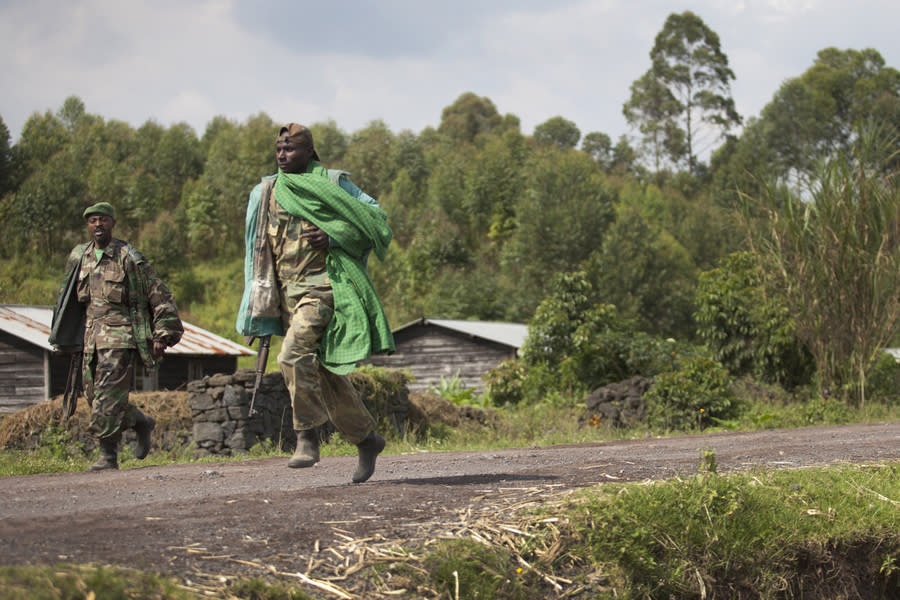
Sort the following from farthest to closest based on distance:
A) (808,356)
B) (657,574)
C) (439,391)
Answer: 1. (439,391)
2. (808,356)
3. (657,574)

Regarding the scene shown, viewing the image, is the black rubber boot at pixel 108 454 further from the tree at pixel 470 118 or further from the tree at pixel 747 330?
the tree at pixel 470 118

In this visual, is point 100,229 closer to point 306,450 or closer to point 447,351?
point 306,450

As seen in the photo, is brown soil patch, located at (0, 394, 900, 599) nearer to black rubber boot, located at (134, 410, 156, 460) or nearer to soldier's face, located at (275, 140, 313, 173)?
black rubber boot, located at (134, 410, 156, 460)

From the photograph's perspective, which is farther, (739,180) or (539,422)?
(739,180)

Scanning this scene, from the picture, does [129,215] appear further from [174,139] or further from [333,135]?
[333,135]

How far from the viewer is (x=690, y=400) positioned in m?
15.8

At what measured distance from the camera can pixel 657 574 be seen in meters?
3.73

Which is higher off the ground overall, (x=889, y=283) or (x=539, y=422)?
(x=889, y=283)

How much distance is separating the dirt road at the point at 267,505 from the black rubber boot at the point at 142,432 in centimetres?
98

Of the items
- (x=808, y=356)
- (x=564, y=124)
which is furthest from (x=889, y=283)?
(x=564, y=124)

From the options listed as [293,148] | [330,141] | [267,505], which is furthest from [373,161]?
[267,505]

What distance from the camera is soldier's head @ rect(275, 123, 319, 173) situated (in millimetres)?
5418

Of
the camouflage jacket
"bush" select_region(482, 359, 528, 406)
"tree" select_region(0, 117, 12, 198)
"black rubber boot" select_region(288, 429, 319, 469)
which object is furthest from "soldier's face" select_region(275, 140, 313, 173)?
"tree" select_region(0, 117, 12, 198)

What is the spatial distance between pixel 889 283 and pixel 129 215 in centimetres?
5881
